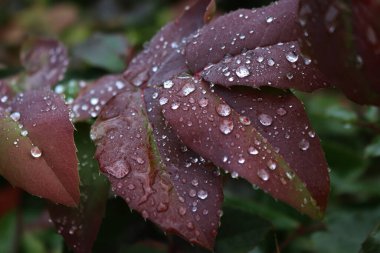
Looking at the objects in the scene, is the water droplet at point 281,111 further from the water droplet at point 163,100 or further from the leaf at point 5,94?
the leaf at point 5,94

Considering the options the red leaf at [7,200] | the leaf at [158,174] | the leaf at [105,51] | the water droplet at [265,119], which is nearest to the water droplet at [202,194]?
the leaf at [158,174]

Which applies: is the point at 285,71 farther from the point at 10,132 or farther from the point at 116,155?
the point at 10,132

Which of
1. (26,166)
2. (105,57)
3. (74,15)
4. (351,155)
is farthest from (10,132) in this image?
(74,15)

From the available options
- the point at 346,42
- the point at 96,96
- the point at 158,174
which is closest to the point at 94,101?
the point at 96,96

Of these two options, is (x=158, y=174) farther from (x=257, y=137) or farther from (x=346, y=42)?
(x=346, y=42)

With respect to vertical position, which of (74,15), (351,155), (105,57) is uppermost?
Result: (105,57)
